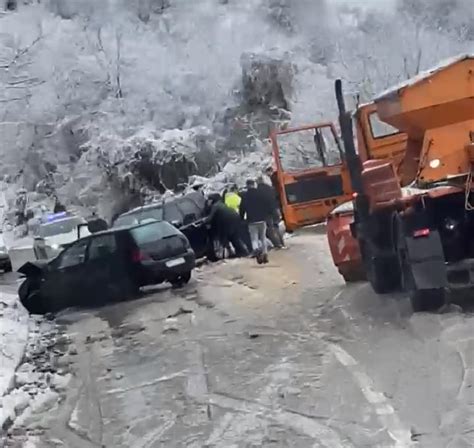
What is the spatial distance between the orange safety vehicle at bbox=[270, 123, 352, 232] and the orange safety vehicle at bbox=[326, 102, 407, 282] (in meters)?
5.54

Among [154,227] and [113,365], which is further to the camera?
[154,227]

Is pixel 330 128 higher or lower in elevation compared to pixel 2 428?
higher

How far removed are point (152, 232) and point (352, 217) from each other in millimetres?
4668

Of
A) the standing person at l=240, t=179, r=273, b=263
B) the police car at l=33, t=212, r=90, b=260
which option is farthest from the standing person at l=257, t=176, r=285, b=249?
the police car at l=33, t=212, r=90, b=260

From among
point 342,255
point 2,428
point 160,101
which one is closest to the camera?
point 2,428

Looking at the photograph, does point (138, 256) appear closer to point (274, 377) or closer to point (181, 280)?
point (181, 280)

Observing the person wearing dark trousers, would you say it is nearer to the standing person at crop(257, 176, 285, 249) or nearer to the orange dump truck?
the standing person at crop(257, 176, 285, 249)

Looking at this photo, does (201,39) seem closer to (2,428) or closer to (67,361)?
(67,361)

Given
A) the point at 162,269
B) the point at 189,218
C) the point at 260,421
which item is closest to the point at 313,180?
the point at 189,218

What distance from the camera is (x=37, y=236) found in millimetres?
29578

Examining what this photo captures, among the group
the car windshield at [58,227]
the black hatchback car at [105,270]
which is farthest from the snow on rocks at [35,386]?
the car windshield at [58,227]

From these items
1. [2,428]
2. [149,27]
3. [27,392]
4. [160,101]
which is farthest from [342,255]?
[149,27]

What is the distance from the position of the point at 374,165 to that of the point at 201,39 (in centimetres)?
3652

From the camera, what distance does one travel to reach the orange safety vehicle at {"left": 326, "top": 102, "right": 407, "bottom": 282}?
48.2 ft
